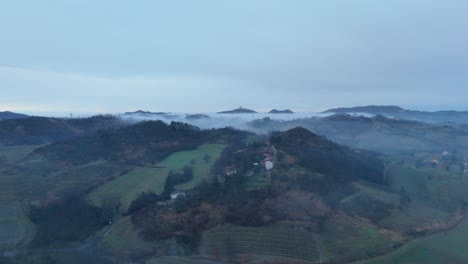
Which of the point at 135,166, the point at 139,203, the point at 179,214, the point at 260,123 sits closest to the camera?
the point at 179,214

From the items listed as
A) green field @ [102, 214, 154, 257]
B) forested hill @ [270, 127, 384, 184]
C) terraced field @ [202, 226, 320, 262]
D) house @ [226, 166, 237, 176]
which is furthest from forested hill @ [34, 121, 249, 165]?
terraced field @ [202, 226, 320, 262]

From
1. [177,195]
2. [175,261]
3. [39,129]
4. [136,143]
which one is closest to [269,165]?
[177,195]

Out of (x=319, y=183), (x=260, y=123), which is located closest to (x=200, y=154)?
(x=319, y=183)

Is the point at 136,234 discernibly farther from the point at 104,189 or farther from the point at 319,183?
the point at 319,183

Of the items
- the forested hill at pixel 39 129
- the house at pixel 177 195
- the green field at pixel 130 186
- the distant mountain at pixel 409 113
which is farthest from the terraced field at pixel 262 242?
the distant mountain at pixel 409 113

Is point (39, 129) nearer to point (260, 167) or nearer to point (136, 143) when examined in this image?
point (136, 143)

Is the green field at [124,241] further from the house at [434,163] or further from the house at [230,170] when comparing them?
the house at [434,163]
